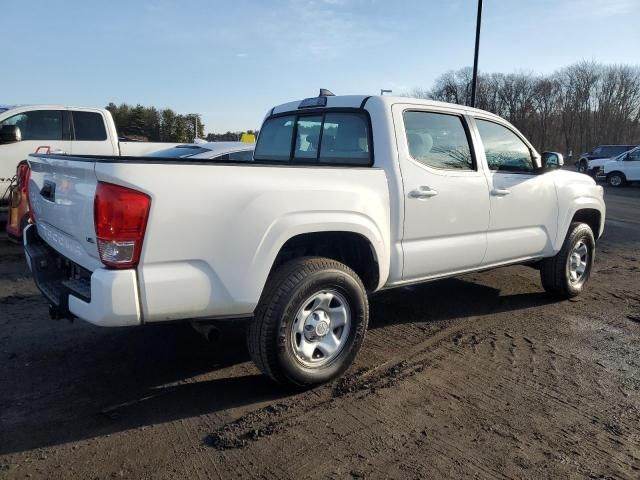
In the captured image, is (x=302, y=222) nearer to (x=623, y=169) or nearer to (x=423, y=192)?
(x=423, y=192)

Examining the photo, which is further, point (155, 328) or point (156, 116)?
point (156, 116)

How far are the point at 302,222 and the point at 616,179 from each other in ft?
85.8

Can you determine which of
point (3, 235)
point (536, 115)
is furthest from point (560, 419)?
point (536, 115)

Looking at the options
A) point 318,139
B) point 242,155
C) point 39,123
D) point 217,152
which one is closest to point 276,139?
point 318,139

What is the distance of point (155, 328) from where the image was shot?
14.4ft

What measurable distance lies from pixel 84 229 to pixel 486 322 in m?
3.58

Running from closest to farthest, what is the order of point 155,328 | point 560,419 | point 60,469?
point 60,469 → point 560,419 → point 155,328

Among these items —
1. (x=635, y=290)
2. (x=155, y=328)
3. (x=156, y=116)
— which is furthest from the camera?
(x=156, y=116)

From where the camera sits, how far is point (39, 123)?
8984 millimetres

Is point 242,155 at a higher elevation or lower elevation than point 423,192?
higher

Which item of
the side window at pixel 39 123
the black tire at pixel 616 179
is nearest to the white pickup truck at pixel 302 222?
the side window at pixel 39 123

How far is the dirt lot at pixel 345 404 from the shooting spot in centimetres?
252

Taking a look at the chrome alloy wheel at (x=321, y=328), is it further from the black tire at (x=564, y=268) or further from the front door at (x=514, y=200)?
the black tire at (x=564, y=268)

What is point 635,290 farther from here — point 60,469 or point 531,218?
point 60,469
